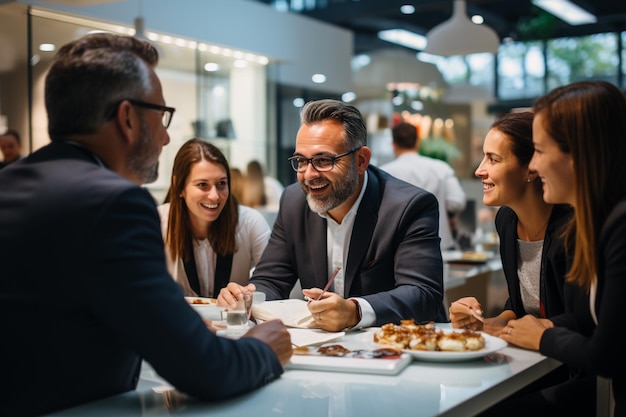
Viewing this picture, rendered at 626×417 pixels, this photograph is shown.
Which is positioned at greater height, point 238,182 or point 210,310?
point 238,182

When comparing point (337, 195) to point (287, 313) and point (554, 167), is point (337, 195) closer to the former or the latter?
point (287, 313)

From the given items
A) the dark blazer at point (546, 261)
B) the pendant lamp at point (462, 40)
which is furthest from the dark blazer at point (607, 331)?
the pendant lamp at point (462, 40)

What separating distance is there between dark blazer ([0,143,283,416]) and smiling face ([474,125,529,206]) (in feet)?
4.41

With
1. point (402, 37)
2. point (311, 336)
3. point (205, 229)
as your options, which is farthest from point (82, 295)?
point (402, 37)

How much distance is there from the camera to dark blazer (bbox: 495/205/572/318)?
2.16 m

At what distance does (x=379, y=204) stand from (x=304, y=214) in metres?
0.32

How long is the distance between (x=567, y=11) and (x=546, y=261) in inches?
422

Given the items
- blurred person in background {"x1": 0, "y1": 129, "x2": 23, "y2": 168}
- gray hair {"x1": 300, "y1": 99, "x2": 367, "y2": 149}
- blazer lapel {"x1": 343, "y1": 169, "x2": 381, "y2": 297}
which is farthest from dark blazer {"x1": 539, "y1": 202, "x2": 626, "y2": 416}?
blurred person in background {"x1": 0, "y1": 129, "x2": 23, "y2": 168}

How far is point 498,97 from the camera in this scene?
14.3 m

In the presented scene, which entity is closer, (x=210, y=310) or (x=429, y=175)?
(x=210, y=310)

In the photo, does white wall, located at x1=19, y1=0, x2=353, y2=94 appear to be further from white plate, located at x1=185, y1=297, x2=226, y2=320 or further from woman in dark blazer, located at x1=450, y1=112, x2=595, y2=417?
woman in dark blazer, located at x1=450, y1=112, x2=595, y2=417

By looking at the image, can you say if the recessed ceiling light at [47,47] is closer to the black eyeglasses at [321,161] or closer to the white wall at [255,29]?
the white wall at [255,29]

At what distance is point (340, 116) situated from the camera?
2807 millimetres

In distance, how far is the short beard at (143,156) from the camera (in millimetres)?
1648
